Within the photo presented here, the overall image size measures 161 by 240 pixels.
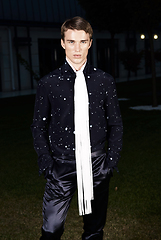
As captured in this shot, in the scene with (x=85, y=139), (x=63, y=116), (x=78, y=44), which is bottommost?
(x=85, y=139)

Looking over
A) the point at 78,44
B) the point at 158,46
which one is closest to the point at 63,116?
the point at 78,44

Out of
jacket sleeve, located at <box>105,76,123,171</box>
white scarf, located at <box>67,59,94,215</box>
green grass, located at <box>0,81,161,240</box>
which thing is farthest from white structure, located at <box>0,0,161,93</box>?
white scarf, located at <box>67,59,94,215</box>

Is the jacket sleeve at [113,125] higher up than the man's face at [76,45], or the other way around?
the man's face at [76,45]

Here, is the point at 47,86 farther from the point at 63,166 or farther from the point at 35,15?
the point at 35,15

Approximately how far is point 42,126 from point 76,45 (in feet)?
2.17

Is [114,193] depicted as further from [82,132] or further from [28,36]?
[28,36]

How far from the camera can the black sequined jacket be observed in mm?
2484

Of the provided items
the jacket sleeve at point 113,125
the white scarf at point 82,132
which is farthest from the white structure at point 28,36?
the white scarf at point 82,132

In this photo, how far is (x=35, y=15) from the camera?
24734mm

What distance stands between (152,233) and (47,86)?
2.27 m

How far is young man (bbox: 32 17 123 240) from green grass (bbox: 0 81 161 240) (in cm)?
140

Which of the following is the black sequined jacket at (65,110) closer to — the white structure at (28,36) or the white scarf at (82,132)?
the white scarf at (82,132)

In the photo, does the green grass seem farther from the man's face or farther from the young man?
the man's face

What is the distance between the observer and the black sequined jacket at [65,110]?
248 cm
